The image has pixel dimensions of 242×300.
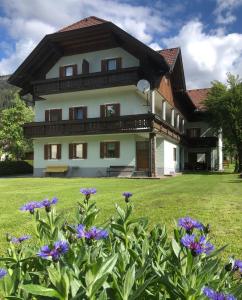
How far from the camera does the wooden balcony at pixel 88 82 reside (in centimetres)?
2288

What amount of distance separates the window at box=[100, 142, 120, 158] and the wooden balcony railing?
1802 mm

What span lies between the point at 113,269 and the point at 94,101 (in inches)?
967

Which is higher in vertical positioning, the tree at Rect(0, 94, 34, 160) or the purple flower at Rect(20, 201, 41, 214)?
the tree at Rect(0, 94, 34, 160)

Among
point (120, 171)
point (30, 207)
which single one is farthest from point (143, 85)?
point (30, 207)

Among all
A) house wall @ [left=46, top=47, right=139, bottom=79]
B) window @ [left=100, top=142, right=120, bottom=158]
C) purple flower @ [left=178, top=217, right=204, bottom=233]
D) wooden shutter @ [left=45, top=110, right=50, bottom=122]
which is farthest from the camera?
wooden shutter @ [left=45, top=110, right=50, bottom=122]

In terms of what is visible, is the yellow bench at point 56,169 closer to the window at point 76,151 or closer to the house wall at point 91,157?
the house wall at point 91,157

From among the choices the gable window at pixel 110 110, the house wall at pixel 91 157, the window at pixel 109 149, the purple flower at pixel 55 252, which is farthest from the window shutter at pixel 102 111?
the purple flower at pixel 55 252

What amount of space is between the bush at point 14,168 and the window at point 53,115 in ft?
19.9

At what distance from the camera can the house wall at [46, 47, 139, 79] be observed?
24438mm

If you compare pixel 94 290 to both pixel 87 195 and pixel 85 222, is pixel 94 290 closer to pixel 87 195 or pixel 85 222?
pixel 85 222

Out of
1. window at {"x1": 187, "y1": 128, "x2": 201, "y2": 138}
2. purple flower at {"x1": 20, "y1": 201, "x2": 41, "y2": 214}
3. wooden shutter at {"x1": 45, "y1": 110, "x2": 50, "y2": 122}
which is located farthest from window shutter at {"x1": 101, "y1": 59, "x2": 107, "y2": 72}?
purple flower at {"x1": 20, "y1": 201, "x2": 41, "y2": 214}

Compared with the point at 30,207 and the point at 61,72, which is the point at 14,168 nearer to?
the point at 61,72

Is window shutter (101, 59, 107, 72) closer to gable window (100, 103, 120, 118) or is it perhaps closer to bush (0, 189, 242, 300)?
gable window (100, 103, 120, 118)

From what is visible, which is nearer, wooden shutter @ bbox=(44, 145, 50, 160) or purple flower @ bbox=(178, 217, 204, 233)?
purple flower @ bbox=(178, 217, 204, 233)
